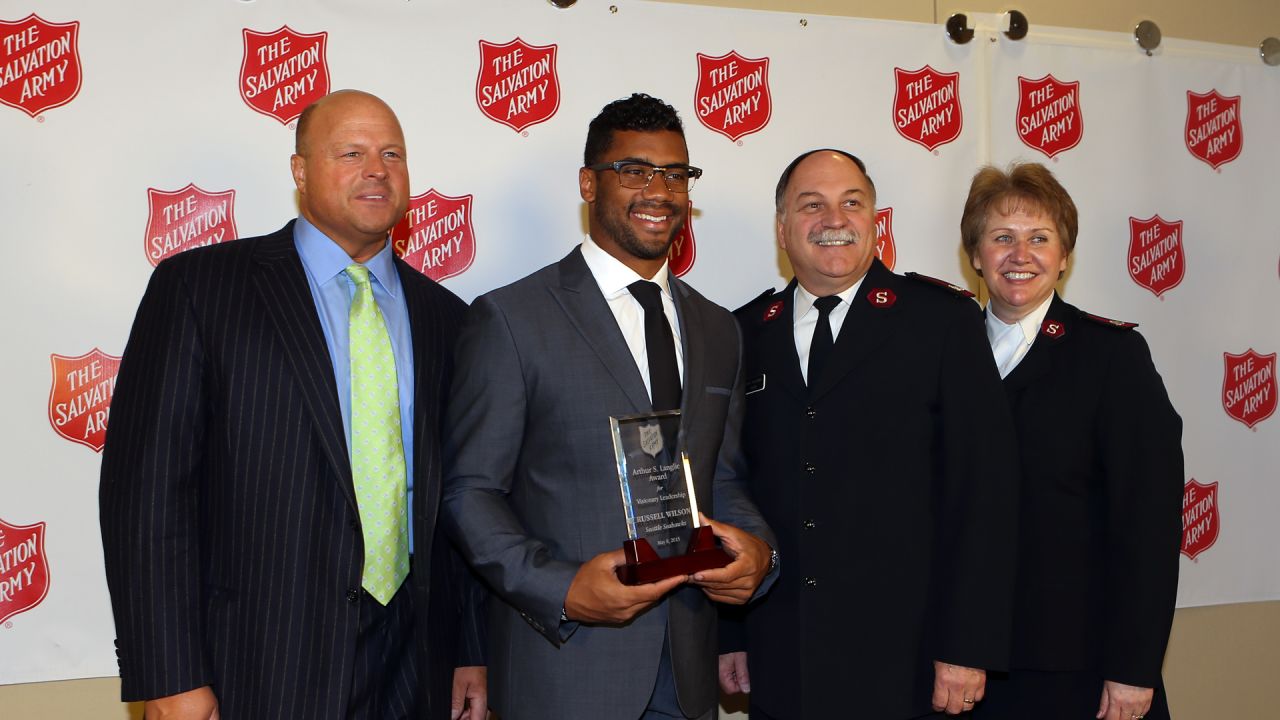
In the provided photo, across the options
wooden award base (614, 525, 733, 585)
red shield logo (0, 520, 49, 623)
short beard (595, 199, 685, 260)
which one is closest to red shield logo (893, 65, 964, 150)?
short beard (595, 199, 685, 260)

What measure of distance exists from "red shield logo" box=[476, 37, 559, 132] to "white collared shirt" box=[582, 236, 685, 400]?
92 centimetres

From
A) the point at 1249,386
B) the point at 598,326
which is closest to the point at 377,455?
the point at 598,326

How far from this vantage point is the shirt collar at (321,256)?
211 cm

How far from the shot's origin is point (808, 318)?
2.45 m

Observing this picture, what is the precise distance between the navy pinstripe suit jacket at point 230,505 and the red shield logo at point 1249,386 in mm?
3108

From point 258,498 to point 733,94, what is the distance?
1.97 m

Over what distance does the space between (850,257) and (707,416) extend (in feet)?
1.81

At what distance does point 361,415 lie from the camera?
2029 millimetres

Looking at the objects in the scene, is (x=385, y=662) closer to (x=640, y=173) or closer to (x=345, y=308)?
(x=345, y=308)

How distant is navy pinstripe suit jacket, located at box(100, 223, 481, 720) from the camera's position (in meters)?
1.84

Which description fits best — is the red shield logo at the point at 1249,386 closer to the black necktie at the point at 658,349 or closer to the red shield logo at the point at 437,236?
the black necktie at the point at 658,349

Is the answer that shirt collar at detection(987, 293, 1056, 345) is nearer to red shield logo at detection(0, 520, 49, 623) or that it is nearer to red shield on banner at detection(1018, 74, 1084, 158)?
red shield on banner at detection(1018, 74, 1084, 158)

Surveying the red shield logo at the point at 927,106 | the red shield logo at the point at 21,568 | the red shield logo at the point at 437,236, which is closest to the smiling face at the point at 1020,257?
the red shield logo at the point at 927,106

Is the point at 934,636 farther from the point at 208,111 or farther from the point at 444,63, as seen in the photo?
the point at 208,111
